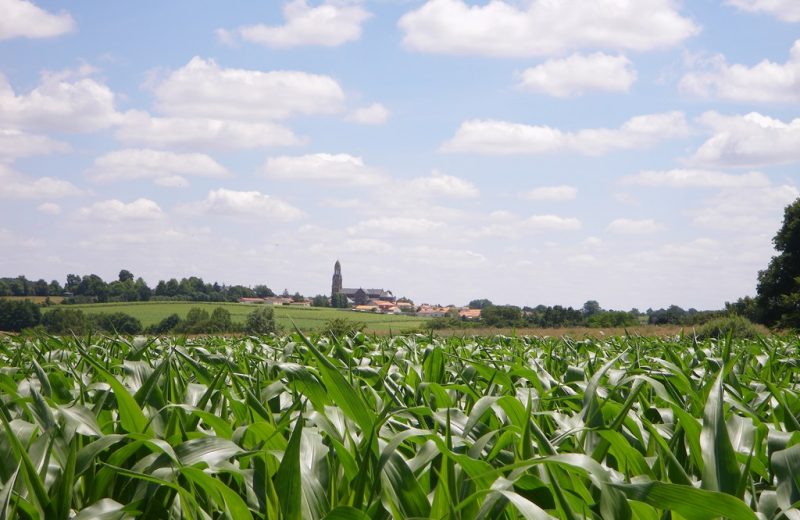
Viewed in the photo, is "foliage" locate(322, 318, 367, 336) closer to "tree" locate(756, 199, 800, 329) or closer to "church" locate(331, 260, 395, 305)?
"tree" locate(756, 199, 800, 329)

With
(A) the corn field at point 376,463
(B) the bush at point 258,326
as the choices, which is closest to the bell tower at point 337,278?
(B) the bush at point 258,326

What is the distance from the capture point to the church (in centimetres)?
17400

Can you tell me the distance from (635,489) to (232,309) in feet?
229

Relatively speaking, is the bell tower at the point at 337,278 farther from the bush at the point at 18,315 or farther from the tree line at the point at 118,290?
the bush at the point at 18,315

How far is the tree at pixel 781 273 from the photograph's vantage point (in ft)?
145

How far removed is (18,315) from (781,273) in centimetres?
4688

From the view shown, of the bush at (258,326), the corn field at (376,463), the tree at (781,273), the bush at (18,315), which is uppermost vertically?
the tree at (781,273)

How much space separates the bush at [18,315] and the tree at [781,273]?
142ft

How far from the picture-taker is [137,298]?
3132 inches

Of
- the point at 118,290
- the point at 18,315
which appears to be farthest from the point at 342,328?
the point at 118,290

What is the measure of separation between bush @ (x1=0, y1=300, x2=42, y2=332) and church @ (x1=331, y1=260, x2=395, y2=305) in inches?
4786

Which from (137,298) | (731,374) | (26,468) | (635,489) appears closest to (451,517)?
(635,489)

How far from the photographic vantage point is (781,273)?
45125 mm

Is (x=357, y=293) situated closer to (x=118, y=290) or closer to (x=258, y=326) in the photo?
(x=118, y=290)
